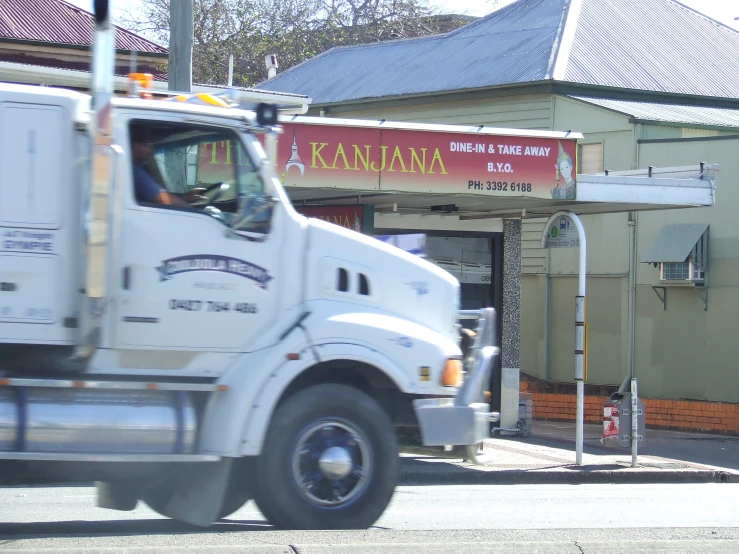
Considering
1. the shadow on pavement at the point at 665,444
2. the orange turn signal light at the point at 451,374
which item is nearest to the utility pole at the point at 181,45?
the orange turn signal light at the point at 451,374

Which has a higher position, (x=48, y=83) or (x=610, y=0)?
(x=610, y=0)

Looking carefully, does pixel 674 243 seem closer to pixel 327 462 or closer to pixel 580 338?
pixel 580 338

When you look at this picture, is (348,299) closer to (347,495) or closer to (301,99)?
(347,495)

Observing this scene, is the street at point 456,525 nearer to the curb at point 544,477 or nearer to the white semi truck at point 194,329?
the curb at point 544,477

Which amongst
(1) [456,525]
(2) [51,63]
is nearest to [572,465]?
(1) [456,525]

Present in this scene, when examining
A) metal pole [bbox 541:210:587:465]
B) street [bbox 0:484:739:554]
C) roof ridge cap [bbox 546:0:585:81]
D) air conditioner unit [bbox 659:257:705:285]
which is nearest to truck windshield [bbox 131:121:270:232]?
street [bbox 0:484:739:554]

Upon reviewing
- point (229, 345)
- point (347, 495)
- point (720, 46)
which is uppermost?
point (720, 46)

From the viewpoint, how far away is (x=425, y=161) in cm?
1408

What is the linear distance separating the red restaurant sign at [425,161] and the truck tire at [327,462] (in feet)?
20.6

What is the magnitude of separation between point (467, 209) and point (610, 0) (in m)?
14.4

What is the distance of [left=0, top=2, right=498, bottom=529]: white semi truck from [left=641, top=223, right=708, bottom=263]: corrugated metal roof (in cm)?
1418

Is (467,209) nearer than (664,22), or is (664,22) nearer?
(467,209)

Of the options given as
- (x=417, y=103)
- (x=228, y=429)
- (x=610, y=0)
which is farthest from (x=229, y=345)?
(x=610, y=0)

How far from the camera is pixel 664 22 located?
2906 cm
